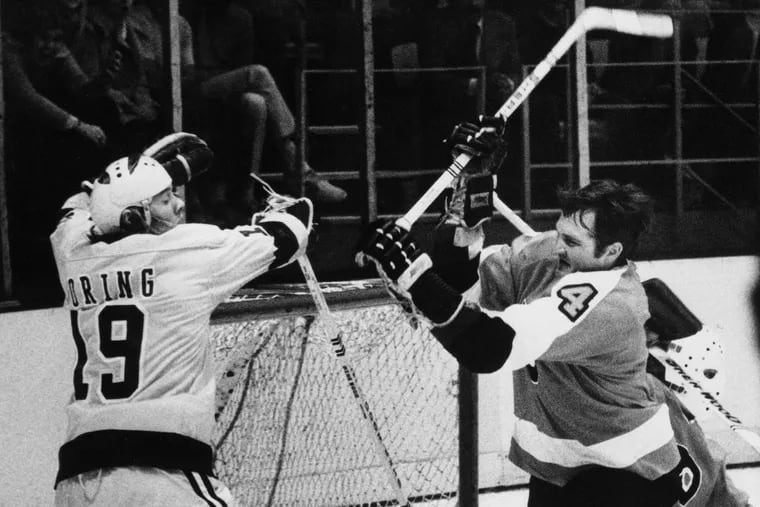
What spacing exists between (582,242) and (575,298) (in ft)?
0.51

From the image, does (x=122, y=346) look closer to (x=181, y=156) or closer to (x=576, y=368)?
(x=181, y=156)

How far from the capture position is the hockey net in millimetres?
2723

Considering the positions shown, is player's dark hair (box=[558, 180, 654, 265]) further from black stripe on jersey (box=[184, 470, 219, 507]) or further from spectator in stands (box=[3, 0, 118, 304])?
spectator in stands (box=[3, 0, 118, 304])

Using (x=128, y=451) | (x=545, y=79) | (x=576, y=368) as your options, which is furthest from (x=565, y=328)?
(x=545, y=79)

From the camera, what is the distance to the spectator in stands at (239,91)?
10.6 feet

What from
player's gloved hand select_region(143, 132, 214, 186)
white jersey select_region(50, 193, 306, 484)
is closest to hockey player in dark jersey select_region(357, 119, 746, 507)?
white jersey select_region(50, 193, 306, 484)

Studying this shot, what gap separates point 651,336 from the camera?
9.66 feet

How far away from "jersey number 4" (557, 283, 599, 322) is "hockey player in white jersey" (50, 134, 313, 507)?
602 millimetres

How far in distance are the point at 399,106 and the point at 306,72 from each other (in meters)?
0.32

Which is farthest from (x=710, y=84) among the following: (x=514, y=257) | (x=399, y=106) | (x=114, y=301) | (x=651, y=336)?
(x=114, y=301)

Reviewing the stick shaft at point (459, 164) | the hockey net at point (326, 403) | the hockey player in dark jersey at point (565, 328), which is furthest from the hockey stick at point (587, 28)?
the hockey net at point (326, 403)

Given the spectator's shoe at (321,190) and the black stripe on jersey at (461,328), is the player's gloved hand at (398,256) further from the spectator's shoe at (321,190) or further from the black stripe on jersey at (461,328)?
the spectator's shoe at (321,190)

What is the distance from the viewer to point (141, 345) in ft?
7.27

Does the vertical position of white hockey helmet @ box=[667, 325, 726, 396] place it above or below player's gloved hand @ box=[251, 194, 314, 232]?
below
